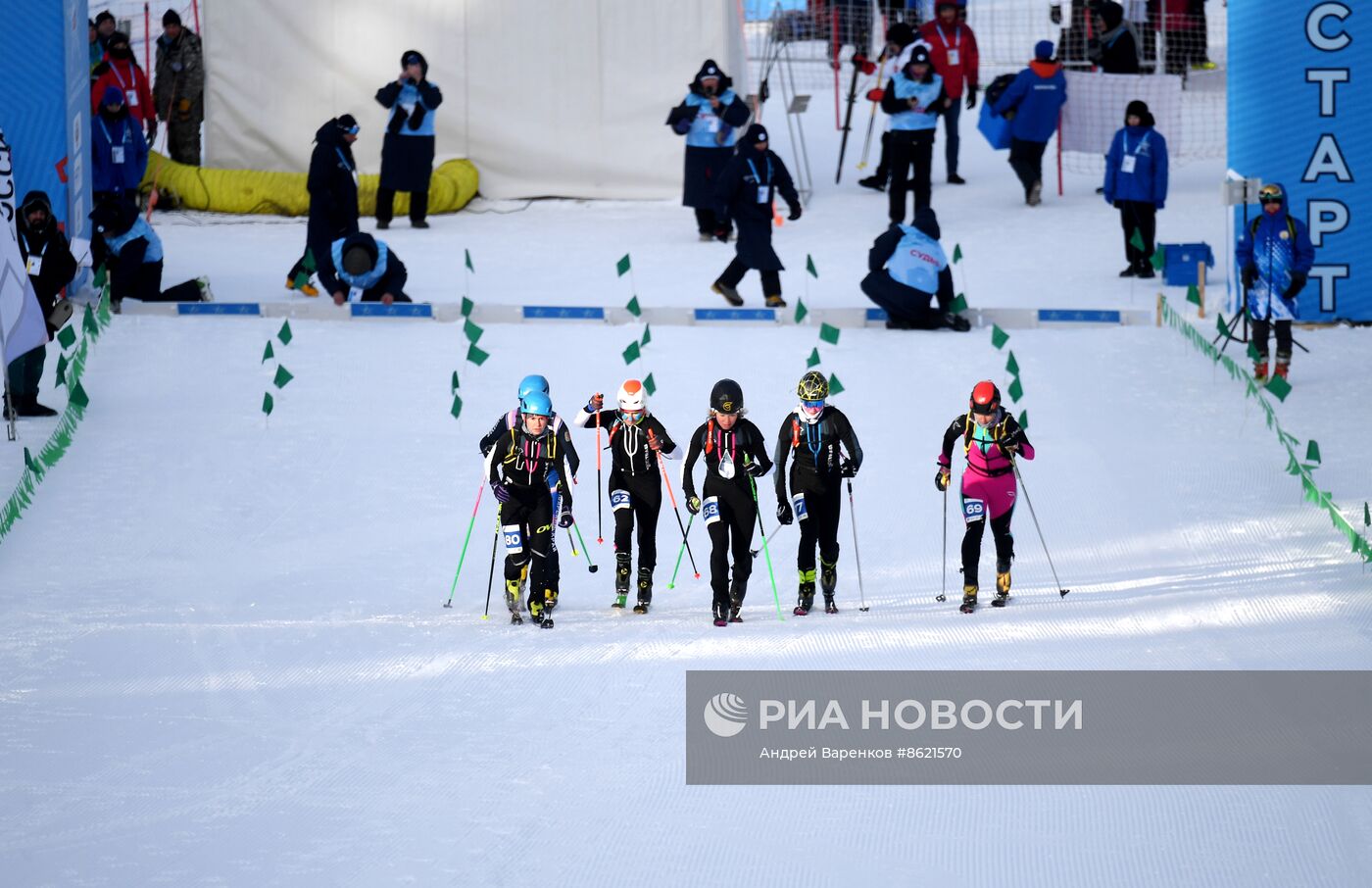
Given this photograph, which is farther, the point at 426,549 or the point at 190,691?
the point at 426,549

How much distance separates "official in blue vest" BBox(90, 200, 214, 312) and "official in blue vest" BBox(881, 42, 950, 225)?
6.54 metres

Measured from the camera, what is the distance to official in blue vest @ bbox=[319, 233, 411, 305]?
53.1 feet

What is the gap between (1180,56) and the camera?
23.3m

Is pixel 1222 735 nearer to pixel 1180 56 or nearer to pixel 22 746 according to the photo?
pixel 22 746

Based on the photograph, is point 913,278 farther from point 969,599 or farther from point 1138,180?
point 969,599

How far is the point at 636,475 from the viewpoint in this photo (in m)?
10.2

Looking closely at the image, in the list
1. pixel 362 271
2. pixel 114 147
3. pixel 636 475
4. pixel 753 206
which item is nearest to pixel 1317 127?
pixel 753 206

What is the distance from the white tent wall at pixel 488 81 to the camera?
21.0m

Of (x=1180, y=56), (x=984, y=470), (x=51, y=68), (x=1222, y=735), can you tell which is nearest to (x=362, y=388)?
(x=51, y=68)

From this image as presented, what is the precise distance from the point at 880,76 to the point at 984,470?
11.9 meters

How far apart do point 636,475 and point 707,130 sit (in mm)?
9635

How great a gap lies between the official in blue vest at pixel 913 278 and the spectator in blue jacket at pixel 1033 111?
4461 mm

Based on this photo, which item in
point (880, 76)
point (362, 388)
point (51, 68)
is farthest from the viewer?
point (880, 76)

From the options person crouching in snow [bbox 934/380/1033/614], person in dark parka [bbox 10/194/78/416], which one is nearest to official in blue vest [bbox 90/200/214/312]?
person in dark parka [bbox 10/194/78/416]
